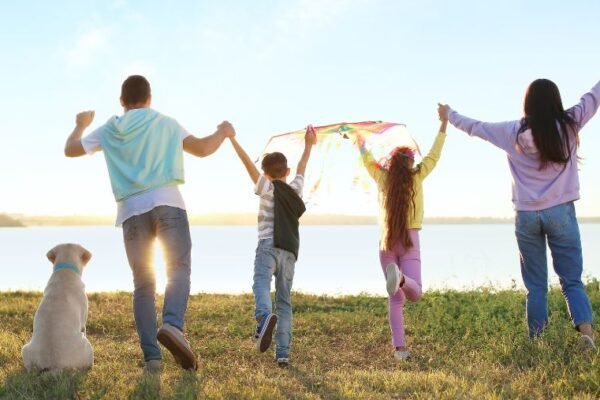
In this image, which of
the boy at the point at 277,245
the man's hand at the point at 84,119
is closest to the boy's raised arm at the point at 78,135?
the man's hand at the point at 84,119

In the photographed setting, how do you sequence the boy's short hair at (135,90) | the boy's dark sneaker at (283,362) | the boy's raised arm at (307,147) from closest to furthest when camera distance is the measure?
the boy's short hair at (135,90), the boy's dark sneaker at (283,362), the boy's raised arm at (307,147)

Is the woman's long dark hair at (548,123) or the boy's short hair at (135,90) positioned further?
the woman's long dark hair at (548,123)

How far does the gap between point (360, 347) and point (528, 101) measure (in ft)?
12.6

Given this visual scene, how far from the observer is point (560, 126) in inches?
267

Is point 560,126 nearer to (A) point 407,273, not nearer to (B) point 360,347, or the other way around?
(A) point 407,273

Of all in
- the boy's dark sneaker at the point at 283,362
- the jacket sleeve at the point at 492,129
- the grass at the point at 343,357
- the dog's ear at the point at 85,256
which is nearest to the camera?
the grass at the point at 343,357

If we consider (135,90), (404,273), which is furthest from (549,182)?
(135,90)

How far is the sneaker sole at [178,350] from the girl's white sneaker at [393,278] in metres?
2.19

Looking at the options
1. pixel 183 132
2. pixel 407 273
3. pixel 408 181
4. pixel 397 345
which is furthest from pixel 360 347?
pixel 183 132

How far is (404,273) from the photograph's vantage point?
7.62m

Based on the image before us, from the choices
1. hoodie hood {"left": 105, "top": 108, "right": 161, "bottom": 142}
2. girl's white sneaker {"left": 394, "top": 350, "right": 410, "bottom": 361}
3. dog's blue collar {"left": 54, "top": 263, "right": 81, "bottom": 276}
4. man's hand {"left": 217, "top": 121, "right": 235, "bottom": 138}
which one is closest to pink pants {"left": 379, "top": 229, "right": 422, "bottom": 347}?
girl's white sneaker {"left": 394, "top": 350, "right": 410, "bottom": 361}

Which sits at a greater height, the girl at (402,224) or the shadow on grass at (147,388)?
the girl at (402,224)

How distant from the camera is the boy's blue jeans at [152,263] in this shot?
6098 millimetres

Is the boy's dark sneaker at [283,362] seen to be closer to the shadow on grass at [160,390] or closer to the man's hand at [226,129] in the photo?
the shadow on grass at [160,390]
